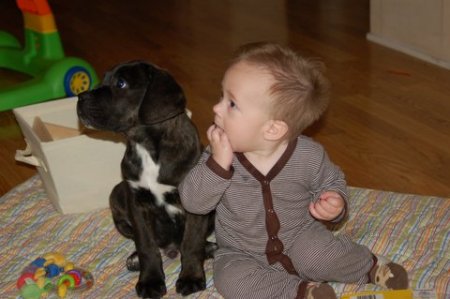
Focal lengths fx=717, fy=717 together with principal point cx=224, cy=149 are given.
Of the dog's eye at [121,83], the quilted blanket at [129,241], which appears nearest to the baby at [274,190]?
the quilted blanket at [129,241]

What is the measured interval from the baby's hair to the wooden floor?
33.9 inches

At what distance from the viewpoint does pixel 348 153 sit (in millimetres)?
2645

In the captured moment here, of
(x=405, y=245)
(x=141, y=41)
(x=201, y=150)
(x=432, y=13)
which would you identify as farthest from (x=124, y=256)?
(x=141, y=41)

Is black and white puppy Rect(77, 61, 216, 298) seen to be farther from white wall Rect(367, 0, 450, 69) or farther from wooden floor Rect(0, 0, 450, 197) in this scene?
white wall Rect(367, 0, 450, 69)

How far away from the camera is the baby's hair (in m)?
1.57

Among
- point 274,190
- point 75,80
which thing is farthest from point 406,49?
point 274,190

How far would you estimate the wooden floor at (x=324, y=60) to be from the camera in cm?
260

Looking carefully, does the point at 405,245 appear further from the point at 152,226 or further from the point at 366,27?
the point at 366,27

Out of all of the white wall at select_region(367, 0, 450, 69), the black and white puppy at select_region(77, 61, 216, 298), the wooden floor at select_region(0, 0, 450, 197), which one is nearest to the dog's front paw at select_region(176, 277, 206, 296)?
the black and white puppy at select_region(77, 61, 216, 298)

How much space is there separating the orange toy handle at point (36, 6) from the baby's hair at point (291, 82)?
1988 millimetres

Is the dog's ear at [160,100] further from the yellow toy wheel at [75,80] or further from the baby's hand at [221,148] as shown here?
the yellow toy wheel at [75,80]

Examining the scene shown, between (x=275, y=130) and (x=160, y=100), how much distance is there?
29 cm

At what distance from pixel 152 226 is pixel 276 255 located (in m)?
0.37

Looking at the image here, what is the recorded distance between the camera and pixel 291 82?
1573mm
